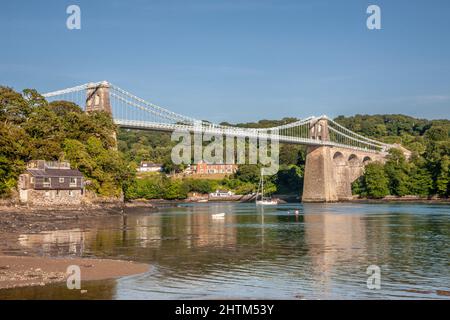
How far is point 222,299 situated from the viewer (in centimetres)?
1450

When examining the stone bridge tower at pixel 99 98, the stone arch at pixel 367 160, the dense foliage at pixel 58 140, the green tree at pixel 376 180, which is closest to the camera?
the dense foliage at pixel 58 140

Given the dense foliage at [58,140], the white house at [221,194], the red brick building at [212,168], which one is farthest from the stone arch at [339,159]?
the dense foliage at [58,140]

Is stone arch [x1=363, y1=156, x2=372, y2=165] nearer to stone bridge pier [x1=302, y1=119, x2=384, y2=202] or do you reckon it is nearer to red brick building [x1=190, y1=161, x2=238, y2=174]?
stone bridge pier [x1=302, y1=119, x2=384, y2=202]

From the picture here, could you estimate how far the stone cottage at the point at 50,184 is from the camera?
4894 cm

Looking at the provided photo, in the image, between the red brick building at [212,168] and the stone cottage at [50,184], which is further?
the red brick building at [212,168]

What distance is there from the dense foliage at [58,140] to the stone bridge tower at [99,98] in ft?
11.3

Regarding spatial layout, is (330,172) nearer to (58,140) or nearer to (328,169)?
(328,169)

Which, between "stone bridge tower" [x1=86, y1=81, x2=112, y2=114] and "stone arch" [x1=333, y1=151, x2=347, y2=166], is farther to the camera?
"stone arch" [x1=333, y1=151, x2=347, y2=166]

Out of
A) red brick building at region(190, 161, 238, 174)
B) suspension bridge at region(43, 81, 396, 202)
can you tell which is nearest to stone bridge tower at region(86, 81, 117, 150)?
suspension bridge at region(43, 81, 396, 202)

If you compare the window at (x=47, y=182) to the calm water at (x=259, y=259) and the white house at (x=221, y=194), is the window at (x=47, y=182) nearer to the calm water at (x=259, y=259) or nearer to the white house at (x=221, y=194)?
the calm water at (x=259, y=259)

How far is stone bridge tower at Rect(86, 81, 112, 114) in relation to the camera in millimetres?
67125

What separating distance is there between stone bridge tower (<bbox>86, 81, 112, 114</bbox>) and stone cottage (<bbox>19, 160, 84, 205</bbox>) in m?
15.2

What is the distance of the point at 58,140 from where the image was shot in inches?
2174
